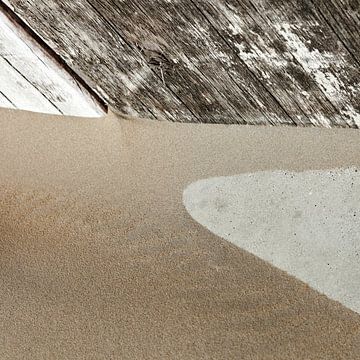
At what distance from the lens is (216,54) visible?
6.92 feet

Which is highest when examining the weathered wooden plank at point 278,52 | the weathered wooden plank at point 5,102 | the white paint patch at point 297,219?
the weathered wooden plank at point 5,102

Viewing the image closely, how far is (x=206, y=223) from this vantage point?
234 centimetres

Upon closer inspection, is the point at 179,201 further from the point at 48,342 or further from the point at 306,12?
the point at 306,12

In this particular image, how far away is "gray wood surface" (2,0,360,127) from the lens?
1.90 meters

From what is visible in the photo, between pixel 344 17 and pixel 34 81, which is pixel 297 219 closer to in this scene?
pixel 344 17

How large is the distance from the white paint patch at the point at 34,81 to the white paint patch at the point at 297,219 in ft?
1.84

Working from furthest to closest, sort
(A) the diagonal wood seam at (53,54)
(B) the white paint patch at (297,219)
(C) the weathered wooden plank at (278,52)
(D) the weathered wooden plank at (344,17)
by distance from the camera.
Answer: (A) the diagonal wood seam at (53,54), (B) the white paint patch at (297,219), (C) the weathered wooden plank at (278,52), (D) the weathered wooden plank at (344,17)

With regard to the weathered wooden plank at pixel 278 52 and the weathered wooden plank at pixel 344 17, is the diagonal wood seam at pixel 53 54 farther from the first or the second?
the weathered wooden plank at pixel 344 17

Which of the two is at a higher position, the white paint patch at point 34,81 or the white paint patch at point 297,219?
the white paint patch at point 34,81

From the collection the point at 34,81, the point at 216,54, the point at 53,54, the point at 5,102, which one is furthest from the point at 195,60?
the point at 5,102

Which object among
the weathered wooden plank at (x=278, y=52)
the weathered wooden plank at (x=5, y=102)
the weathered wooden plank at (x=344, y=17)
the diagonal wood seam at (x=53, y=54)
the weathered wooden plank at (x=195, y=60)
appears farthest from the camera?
the weathered wooden plank at (x=5, y=102)

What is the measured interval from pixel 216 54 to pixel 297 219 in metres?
0.59

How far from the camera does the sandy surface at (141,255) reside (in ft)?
7.09

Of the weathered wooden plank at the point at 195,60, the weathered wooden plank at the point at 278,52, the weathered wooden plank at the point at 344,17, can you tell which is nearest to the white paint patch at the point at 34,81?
the weathered wooden plank at the point at 195,60
